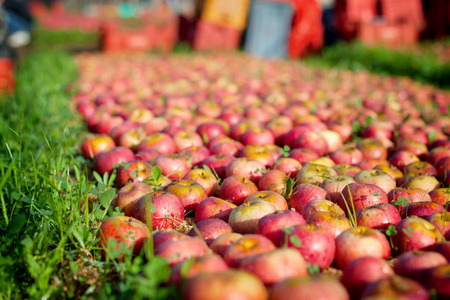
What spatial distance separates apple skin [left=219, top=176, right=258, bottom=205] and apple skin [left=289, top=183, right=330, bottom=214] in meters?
0.27

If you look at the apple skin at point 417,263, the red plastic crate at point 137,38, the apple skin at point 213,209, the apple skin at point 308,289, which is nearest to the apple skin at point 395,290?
the apple skin at point 308,289

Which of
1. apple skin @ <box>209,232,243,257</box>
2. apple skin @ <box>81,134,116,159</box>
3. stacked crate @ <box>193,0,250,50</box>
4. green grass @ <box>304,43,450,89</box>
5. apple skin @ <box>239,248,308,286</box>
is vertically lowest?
apple skin @ <box>81,134,116,159</box>

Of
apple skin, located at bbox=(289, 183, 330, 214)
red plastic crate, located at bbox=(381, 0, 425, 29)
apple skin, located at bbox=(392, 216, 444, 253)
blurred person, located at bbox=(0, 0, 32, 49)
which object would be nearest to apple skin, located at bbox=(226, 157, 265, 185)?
apple skin, located at bbox=(289, 183, 330, 214)

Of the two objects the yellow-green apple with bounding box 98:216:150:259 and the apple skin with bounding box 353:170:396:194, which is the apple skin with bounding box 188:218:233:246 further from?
the apple skin with bounding box 353:170:396:194

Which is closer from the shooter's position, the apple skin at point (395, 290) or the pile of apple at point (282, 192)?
the apple skin at point (395, 290)

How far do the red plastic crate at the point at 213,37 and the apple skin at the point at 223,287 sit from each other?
11.7m

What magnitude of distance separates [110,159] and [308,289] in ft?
6.48

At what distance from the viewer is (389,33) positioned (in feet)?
38.3

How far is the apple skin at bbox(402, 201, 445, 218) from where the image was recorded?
201 centimetres

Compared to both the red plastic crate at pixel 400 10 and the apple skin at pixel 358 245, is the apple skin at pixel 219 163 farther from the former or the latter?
the red plastic crate at pixel 400 10

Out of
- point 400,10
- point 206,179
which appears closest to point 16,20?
point 400,10

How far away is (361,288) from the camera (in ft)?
4.79

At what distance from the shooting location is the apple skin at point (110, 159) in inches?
111

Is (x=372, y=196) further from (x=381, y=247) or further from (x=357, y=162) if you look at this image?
(x=357, y=162)
